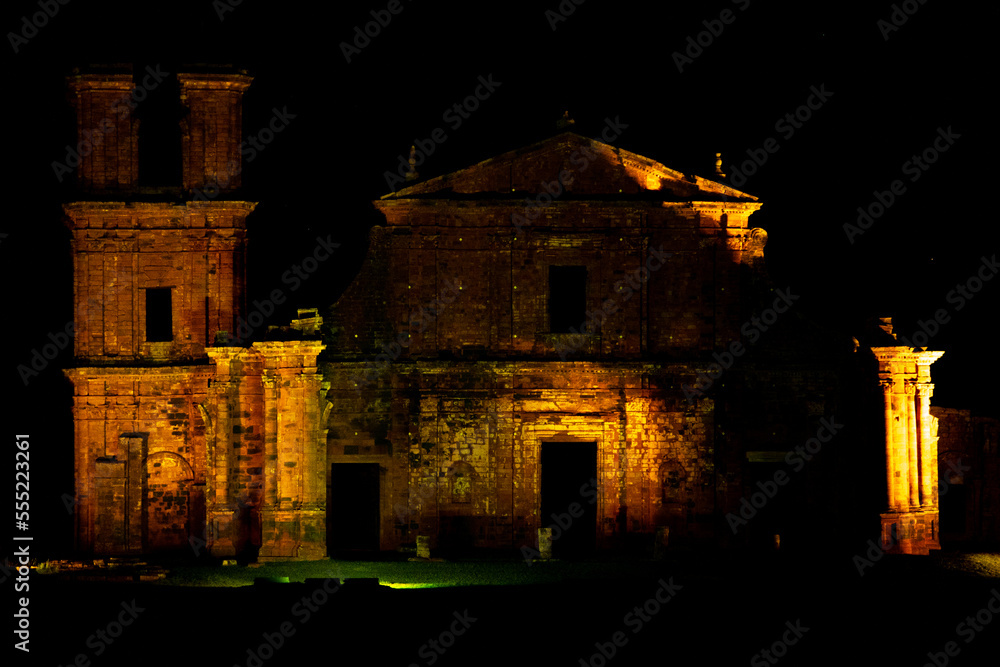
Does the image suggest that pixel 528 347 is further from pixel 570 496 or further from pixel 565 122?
pixel 565 122

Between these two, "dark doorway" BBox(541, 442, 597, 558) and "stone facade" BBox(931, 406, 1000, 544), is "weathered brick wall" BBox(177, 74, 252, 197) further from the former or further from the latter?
"stone facade" BBox(931, 406, 1000, 544)

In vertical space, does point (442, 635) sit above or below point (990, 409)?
below

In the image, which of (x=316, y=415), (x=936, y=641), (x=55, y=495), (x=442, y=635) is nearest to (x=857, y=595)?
(x=936, y=641)

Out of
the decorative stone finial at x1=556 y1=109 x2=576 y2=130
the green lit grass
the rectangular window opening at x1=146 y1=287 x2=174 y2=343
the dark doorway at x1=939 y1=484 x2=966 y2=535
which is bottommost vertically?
the green lit grass

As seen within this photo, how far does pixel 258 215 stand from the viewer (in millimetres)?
35594

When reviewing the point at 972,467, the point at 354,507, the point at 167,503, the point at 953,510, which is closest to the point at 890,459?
the point at 972,467

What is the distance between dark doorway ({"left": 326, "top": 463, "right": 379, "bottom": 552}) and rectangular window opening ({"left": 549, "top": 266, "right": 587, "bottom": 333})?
506 centimetres

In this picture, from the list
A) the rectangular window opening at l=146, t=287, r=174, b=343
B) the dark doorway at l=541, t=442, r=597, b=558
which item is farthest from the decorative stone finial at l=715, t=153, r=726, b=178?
the rectangular window opening at l=146, t=287, r=174, b=343

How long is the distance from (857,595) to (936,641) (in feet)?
6.26

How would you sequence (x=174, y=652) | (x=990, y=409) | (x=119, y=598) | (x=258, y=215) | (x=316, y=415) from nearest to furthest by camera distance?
1. (x=174, y=652)
2. (x=119, y=598)
3. (x=316, y=415)
4. (x=990, y=409)
5. (x=258, y=215)

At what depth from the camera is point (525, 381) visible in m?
28.6

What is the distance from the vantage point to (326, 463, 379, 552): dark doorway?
2912 centimetres

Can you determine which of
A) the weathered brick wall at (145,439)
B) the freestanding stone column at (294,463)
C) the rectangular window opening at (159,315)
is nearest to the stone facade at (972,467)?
the freestanding stone column at (294,463)

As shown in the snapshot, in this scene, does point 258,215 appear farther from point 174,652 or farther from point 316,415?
point 174,652
